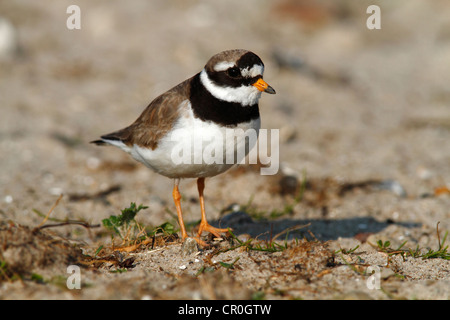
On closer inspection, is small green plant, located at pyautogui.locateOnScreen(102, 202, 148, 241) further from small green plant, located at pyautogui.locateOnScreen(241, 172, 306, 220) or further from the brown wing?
small green plant, located at pyautogui.locateOnScreen(241, 172, 306, 220)

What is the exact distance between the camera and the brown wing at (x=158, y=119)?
421 cm

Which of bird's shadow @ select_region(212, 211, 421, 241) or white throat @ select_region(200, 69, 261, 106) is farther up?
white throat @ select_region(200, 69, 261, 106)

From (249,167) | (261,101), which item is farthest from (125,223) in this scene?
(261,101)

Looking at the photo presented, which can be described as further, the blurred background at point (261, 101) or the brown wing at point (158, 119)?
the blurred background at point (261, 101)

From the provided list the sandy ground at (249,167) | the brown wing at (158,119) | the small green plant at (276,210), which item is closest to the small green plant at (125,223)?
the sandy ground at (249,167)

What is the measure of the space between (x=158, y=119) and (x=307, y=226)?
6.03 feet

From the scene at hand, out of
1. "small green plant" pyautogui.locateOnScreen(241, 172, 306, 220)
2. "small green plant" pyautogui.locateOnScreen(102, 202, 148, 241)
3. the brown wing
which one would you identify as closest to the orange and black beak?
the brown wing

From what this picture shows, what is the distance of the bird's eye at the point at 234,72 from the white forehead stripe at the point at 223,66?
28 millimetres

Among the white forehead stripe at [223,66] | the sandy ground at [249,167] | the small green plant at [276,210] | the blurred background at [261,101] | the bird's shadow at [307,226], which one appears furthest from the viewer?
the blurred background at [261,101]

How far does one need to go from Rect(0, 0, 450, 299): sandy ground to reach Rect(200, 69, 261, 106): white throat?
1.06 m

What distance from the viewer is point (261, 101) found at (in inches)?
326

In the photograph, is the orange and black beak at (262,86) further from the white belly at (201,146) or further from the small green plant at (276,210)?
the small green plant at (276,210)

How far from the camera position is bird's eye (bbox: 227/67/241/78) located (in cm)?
405

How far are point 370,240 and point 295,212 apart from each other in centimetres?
114
